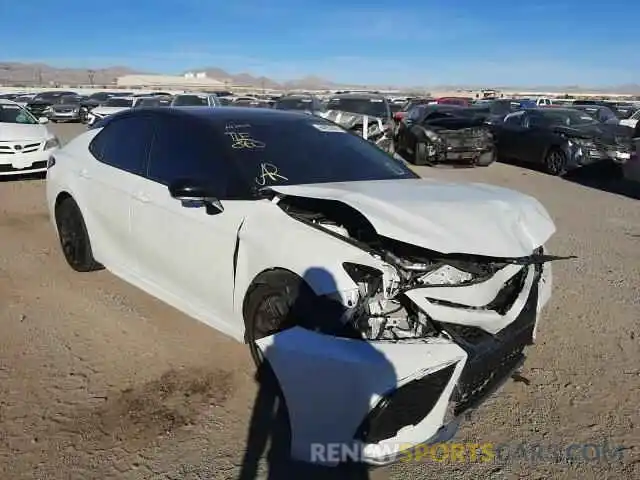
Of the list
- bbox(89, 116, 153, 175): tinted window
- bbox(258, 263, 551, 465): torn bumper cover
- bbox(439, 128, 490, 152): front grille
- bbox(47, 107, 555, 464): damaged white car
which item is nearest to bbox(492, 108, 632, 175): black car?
bbox(439, 128, 490, 152): front grille

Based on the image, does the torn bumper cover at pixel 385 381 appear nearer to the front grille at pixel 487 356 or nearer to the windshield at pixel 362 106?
the front grille at pixel 487 356

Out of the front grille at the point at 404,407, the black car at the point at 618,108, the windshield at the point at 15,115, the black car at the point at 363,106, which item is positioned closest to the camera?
the front grille at the point at 404,407

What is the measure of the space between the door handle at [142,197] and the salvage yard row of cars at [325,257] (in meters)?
0.03

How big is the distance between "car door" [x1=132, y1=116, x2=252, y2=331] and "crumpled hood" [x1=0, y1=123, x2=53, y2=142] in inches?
A: 271

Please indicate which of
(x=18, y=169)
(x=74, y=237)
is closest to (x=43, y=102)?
(x=18, y=169)

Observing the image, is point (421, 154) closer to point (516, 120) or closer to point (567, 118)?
point (516, 120)

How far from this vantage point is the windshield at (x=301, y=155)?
3453mm

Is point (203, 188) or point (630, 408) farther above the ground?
point (203, 188)

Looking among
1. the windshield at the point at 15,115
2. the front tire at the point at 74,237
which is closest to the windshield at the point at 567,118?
the windshield at the point at 15,115

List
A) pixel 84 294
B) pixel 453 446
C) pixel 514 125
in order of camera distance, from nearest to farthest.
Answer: pixel 453 446 < pixel 84 294 < pixel 514 125

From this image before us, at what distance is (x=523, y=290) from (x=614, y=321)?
178 cm

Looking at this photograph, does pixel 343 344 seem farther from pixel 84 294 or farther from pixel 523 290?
pixel 84 294

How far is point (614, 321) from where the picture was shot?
14.0 ft

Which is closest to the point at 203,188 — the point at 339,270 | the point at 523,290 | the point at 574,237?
the point at 339,270
